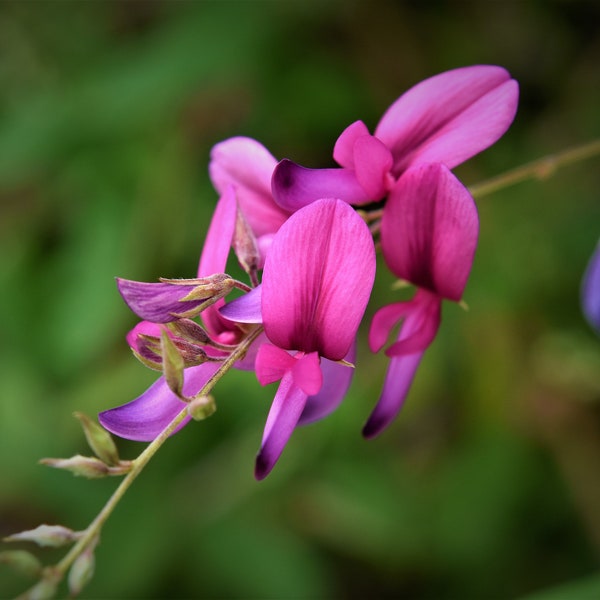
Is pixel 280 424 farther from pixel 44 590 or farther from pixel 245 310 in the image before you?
pixel 44 590

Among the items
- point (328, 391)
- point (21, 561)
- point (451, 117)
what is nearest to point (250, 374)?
point (328, 391)

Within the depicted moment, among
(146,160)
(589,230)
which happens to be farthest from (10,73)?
(589,230)

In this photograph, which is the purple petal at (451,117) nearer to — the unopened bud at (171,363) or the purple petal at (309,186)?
the purple petal at (309,186)

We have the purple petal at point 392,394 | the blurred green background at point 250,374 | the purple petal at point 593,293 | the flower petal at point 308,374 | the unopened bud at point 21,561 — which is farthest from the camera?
the blurred green background at point 250,374

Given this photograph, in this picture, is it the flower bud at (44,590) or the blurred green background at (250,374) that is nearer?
the flower bud at (44,590)

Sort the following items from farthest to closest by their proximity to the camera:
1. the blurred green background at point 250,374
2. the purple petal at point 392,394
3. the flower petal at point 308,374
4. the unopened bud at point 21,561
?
the blurred green background at point 250,374 → the purple petal at point 392,394 → the flower petal at point 308,374 → the unopened bud at point 21,561

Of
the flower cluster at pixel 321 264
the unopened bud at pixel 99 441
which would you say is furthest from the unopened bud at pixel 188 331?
the unopened bud at pixel 99 441

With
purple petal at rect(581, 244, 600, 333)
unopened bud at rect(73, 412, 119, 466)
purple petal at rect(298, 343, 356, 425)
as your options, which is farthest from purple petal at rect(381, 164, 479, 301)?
purple petal at rect(581, 244, 600, 333)
